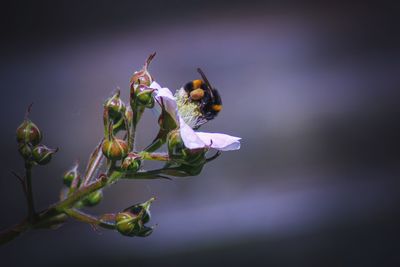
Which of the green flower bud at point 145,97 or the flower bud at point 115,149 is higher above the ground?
the green flower bud at point 145,97

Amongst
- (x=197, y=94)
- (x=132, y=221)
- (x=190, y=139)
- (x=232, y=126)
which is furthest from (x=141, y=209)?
(x=232, y=126)

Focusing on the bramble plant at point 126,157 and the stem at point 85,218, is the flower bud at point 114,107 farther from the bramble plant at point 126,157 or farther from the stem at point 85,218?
the stem at point 85,218

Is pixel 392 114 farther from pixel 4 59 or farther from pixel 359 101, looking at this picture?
pixel 4 59

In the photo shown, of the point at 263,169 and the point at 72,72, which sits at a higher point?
the point at 72,72

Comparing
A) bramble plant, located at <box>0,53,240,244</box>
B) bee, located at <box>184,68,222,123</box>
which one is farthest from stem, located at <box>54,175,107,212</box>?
bee, located at <box>184,68,222,123</box>

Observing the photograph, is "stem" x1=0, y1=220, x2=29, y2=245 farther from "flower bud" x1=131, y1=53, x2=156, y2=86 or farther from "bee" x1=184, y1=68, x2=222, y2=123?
"bee" x1=184, y1=68, x2=222, y2=123

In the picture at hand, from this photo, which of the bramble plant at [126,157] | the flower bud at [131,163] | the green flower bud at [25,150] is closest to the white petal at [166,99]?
the bramble plant at [126,157]

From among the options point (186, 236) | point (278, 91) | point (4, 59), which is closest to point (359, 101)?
point (278, 91)

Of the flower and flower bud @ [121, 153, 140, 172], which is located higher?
the flower
